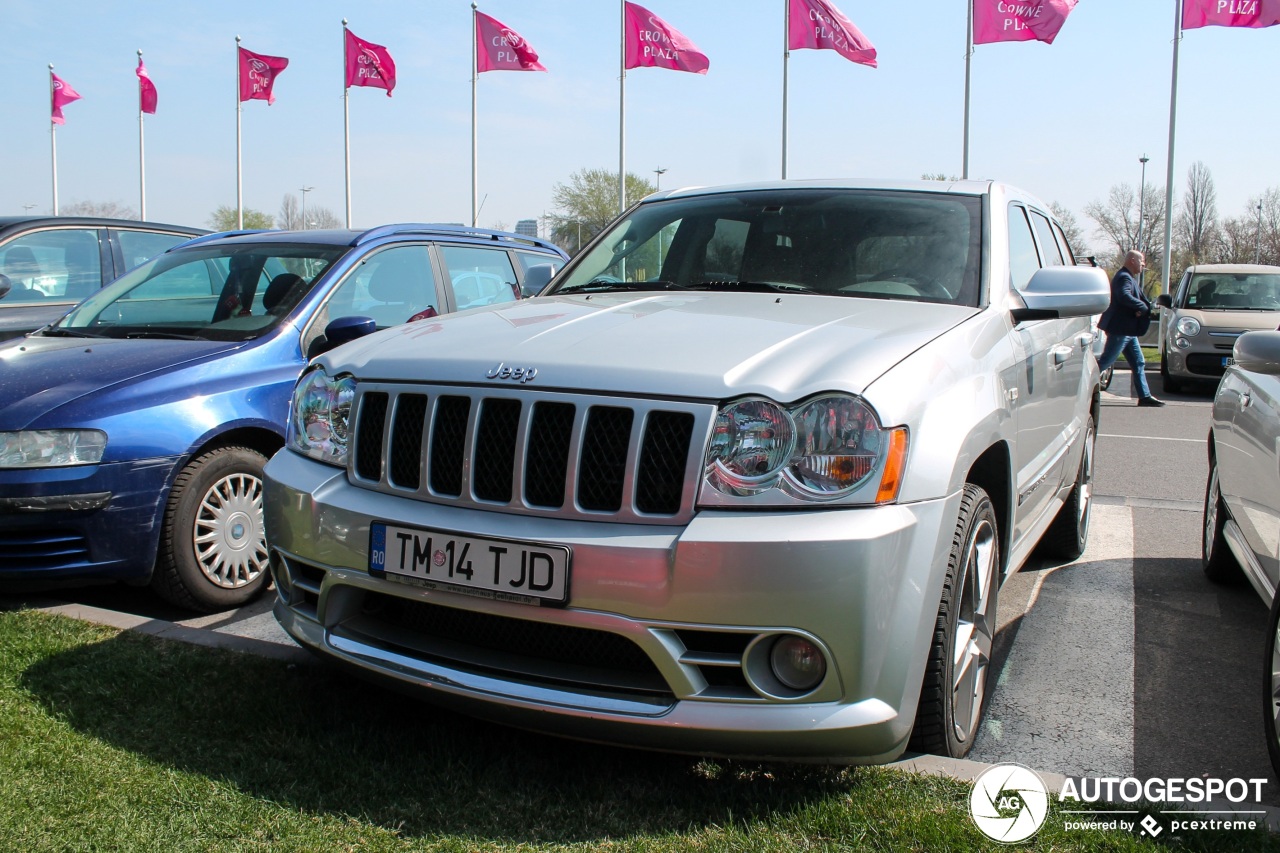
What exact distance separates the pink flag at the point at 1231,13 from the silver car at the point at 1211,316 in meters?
7.86

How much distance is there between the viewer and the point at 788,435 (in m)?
2.47

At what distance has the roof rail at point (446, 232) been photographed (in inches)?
217

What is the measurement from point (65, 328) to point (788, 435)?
4.33 metres

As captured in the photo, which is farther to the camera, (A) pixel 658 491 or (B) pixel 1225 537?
(B) pixel 1225 537

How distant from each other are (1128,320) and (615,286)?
10602mm

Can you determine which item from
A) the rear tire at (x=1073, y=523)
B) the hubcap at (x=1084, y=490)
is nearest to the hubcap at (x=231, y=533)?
the rear tire at (x=1073, y=523)

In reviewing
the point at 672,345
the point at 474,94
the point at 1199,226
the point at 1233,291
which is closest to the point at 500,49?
the point at 474,94

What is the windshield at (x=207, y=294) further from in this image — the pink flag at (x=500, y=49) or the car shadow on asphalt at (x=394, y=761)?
the pink flag at (x=500, y=49)

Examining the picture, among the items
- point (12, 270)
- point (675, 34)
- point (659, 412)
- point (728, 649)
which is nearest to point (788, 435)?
point (659, 412)

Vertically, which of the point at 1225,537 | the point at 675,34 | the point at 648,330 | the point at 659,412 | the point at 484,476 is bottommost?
the point at 1225,537

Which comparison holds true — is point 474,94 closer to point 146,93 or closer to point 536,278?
point 146,93

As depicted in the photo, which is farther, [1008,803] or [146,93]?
[146,93]

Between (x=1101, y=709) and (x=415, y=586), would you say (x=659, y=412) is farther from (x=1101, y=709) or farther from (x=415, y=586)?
(x=1101, y=709)

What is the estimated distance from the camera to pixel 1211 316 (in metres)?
14.0
